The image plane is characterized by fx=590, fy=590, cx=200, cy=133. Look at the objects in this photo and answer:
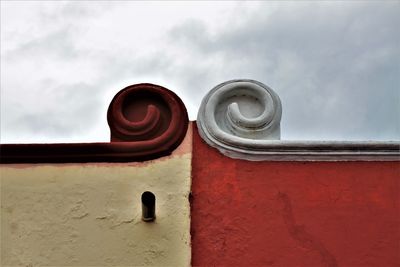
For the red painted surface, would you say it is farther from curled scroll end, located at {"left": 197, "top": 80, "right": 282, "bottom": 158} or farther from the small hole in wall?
the small hole in wall

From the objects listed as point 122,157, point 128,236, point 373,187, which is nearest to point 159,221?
point 128,236

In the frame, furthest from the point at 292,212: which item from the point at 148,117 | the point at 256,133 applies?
the point at 148,117

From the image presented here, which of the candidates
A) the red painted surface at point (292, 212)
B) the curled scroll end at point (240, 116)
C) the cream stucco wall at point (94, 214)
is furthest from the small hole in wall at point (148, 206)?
the curled scroll end at point (240, 116)

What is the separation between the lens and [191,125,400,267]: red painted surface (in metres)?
3.85

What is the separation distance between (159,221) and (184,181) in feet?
1.04

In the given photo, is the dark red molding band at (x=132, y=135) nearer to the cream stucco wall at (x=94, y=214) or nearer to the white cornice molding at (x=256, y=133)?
the cream stucco wall at (x=94, y=214)

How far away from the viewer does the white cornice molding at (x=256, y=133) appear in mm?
4039

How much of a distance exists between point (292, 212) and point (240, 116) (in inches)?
30.0

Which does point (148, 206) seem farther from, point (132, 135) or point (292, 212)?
point (292, 212)

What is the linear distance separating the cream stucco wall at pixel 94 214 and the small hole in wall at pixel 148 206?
4cm

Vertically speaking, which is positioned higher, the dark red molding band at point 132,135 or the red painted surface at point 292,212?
the dark red molding band at point 132,135

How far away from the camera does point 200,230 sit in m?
3.89

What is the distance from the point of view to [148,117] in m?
4.13

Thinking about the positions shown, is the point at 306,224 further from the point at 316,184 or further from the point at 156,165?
the point at 156,165
